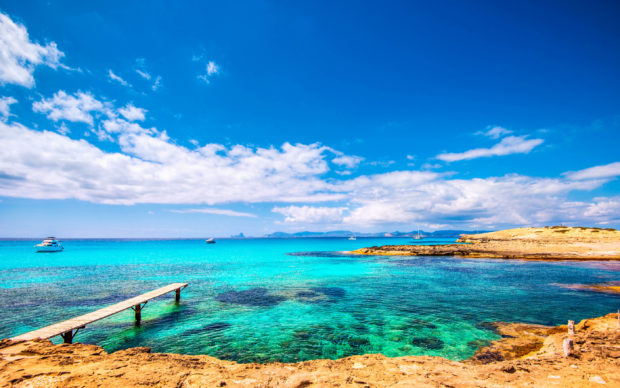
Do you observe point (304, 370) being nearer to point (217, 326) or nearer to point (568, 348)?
point (217, 326)

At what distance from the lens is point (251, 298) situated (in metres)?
25.7

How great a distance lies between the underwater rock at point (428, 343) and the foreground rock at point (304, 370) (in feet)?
6.55

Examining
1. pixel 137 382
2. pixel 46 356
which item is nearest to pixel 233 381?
pixel 137 382

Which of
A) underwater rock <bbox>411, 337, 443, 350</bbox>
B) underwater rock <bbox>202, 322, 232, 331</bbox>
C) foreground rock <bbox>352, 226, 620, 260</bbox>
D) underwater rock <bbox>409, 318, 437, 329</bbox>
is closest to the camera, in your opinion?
underwater rock <bbox>411, 337, 443, 350</bbox>

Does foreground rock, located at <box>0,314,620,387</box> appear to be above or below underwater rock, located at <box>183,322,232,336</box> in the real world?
above

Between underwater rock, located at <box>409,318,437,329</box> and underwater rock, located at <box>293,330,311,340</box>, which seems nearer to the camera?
underwater rock, located at <box>293,330,311,340</box>

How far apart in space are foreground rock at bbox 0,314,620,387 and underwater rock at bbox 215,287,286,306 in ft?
39.9

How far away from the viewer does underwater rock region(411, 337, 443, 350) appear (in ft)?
45.4

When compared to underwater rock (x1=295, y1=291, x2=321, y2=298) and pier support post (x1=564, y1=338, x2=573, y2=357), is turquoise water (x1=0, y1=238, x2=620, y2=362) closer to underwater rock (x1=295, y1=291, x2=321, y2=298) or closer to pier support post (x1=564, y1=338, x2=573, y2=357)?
underwater rock (x1=295, y1=291, x2=321, y2=298)

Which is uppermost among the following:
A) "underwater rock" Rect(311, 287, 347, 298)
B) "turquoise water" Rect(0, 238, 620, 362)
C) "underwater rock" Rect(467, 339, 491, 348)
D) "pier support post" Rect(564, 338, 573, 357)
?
"pier support post" Rect(564, 338, 573, 357)

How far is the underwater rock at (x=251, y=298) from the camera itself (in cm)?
2405

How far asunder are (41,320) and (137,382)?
17.3 m

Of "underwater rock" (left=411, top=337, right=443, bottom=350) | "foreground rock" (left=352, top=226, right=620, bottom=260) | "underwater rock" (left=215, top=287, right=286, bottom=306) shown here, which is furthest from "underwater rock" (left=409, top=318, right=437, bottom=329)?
"foreground rock" (left=352, top=226, right=620, bottom=260)

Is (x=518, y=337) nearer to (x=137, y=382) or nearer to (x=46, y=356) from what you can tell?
(x=137, y=382)
